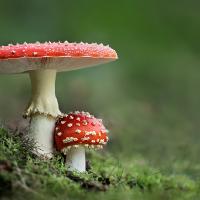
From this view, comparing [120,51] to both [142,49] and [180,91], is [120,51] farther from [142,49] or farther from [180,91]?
[180,91]

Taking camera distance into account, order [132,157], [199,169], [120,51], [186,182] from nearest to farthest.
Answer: [186,182] < [199,169] < [132,157] < [120,51]

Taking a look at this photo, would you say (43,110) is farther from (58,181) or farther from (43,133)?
(58,181)

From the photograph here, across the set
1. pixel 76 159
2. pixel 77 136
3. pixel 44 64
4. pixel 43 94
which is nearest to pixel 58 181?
pixel 77 136

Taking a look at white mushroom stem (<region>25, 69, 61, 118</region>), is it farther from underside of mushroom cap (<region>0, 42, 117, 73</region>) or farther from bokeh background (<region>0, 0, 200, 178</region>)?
bokeh background (<region>0, 0, 200, 178</region>)

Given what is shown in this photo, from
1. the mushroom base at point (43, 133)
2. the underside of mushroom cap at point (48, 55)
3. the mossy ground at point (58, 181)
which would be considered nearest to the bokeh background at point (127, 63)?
Answer: the mossy ground at point (58, 181)

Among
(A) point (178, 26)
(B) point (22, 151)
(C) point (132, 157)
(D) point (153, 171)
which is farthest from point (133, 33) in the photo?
(B) point (22, 151)

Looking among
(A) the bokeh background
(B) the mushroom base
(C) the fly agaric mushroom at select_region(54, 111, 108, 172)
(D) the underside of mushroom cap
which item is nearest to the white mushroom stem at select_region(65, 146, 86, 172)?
(C) the fly agaric mushroom at select_region(54, 111, 108, 172)

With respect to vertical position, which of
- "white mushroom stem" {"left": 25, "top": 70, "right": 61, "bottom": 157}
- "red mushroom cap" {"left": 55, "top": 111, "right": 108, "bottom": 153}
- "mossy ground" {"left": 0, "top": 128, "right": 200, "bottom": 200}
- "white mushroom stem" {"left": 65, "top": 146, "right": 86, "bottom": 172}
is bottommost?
"mossy ground" {"left": 0, "top": 128, "right": 200, "bottom": 200}
